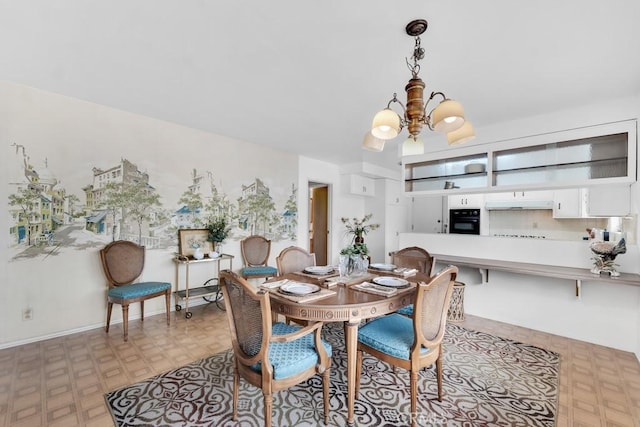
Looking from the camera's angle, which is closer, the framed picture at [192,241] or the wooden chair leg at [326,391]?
the wooden chair leg at [326,391]

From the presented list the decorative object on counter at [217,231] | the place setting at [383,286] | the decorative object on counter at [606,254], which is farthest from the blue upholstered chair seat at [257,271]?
the decorative object on counter at [606,254]

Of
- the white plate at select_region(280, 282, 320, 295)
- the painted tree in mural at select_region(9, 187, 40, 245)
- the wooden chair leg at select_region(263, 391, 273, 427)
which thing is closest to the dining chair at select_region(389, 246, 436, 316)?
the white plate at select_region(280, 282, 320, 295)

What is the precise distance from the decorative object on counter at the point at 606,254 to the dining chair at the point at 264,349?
9.24 feet

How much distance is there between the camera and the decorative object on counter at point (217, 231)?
374 centimetres

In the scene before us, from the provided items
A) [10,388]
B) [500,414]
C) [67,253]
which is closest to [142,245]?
[67,253]

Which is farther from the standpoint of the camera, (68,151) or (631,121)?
(68,151)

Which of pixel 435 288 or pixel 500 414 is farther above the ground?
pixel 435 288

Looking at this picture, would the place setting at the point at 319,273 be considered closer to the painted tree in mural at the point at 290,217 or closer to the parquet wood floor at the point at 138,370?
the parquet wood floor at the point at 138,370

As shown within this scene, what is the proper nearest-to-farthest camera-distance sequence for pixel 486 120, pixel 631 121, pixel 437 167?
pixel 631 121, pixel 486 120, pixel 437 167

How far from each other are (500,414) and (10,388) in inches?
131

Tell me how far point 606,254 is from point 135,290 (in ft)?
15.1

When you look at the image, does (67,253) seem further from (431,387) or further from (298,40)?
(431,387)

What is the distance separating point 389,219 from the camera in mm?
5984

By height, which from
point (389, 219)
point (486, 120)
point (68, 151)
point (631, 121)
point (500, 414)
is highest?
point (486, 120)
